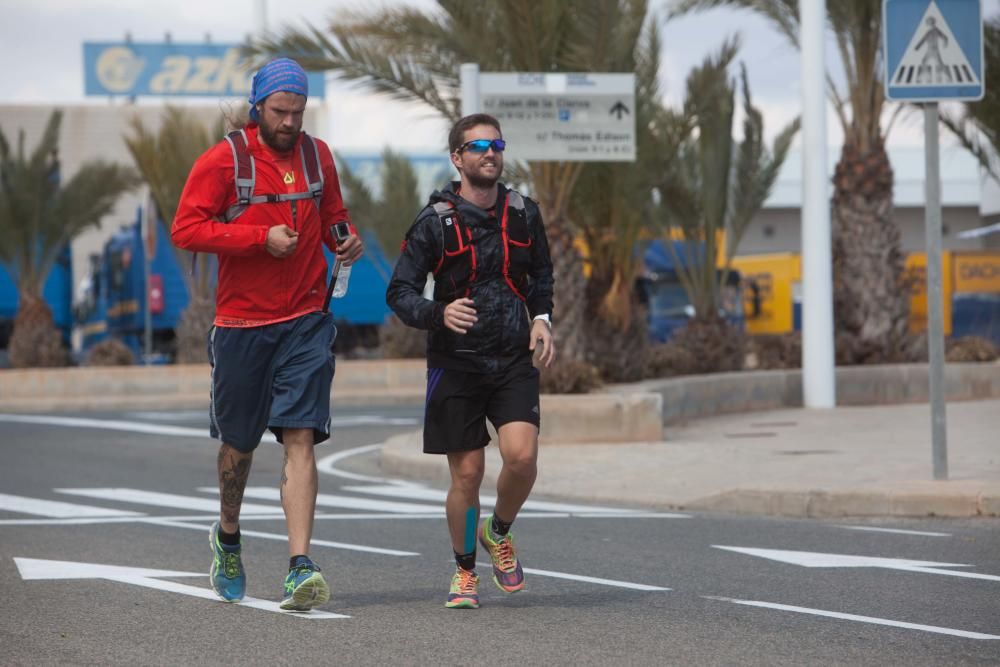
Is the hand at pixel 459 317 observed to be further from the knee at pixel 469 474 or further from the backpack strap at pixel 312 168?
the backpack strap at pixel 312 168

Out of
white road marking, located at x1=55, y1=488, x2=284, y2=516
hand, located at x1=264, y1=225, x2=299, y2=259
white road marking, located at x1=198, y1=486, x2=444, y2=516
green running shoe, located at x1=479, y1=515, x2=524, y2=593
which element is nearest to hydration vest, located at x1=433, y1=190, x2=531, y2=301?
hand, located at x1=264, y1=225, x2=299, y2=259

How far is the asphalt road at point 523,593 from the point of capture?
18.4ft

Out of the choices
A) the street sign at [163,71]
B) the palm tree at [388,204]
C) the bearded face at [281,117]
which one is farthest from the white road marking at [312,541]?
the street sign at [163,71]

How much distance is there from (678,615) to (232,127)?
2556 millimetres

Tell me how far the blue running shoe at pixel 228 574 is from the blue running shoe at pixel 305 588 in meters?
0.40

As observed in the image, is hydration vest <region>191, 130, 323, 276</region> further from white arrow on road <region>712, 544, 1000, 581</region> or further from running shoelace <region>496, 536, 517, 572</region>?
white arrow on road <region>712, 544, 1000, 581</region>

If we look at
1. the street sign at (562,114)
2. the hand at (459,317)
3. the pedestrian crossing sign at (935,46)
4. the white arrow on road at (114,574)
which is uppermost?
the street sign at (562,114)

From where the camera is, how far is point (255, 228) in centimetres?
630

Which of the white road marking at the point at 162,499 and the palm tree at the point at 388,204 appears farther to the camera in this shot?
the palm tree at the point at 388,204

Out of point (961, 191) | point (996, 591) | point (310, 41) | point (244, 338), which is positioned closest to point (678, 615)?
point (996, 591)

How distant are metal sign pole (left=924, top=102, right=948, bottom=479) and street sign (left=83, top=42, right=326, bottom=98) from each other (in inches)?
2068

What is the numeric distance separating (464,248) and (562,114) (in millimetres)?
10728

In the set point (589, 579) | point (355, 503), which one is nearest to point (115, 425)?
point (355, 503)

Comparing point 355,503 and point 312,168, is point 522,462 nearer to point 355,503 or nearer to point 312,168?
point 312,168
